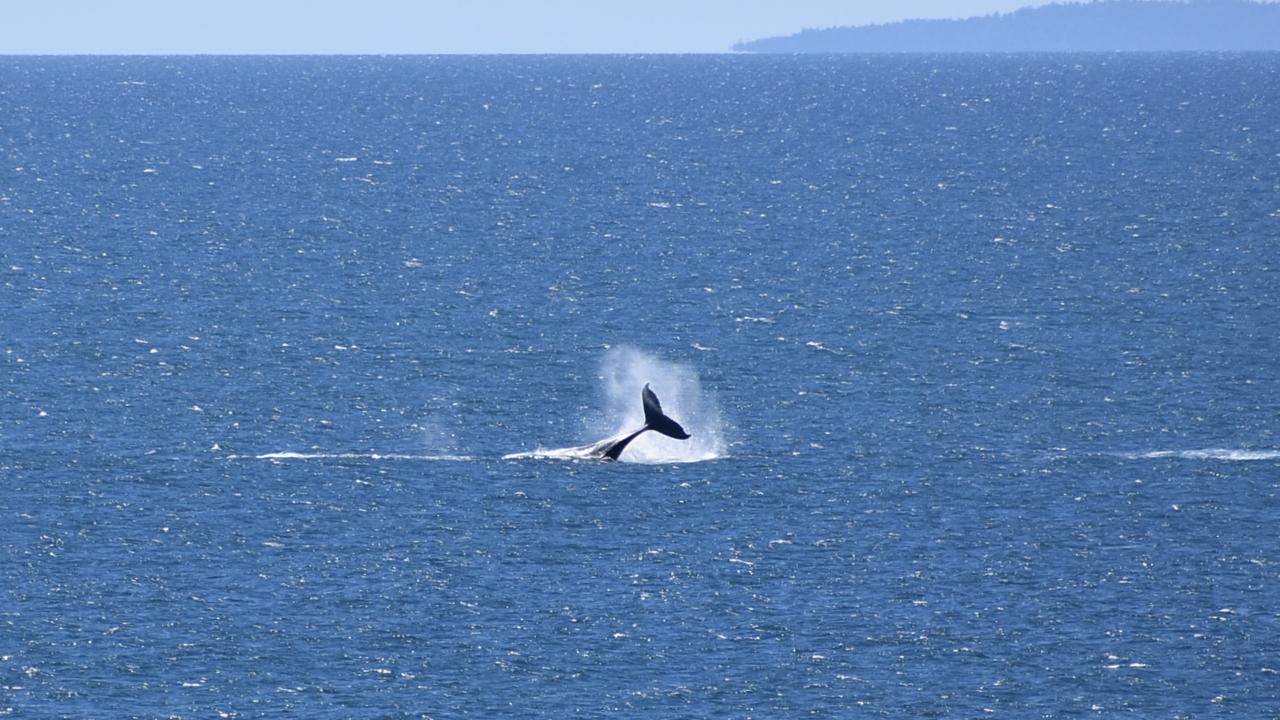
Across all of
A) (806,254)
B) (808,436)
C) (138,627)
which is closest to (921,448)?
(808,436)

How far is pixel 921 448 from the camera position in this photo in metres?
91.4

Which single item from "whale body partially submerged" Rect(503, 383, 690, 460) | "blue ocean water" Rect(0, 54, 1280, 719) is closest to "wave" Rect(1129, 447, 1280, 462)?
"blue ocean water" Rect(0, 54, 1280, 719)

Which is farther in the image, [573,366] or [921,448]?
[573,366]

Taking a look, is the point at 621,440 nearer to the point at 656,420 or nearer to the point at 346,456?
the point at 656,420

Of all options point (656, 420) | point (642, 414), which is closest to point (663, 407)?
point (642, 414)

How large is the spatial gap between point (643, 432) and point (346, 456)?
40.8 ft

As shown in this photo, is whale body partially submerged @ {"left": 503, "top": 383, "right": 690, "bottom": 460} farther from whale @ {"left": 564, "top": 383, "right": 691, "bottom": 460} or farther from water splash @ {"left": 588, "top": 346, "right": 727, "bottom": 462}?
water splash @ {"left": 588, "top": 346, "right": 727, "bottom": 462}

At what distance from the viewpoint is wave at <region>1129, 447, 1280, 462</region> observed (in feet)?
290

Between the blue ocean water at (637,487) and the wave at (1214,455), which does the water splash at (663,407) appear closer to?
the blue ocean water at (637,487)

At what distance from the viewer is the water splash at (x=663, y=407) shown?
90938 millimetres

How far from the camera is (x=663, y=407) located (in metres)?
101

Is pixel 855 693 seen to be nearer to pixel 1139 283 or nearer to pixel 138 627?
pixel 138 627

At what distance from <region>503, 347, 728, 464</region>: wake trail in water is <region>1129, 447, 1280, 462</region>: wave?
673 inches

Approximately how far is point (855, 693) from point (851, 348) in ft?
187
